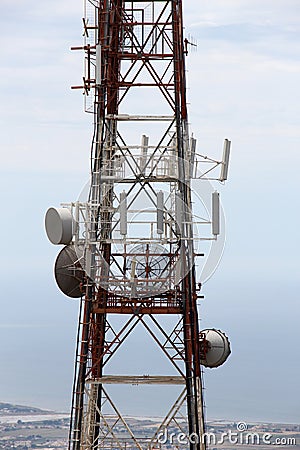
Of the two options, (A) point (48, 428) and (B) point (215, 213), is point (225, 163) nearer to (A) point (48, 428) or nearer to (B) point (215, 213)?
(B) point (215, 213)

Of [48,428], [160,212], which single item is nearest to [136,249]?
[160,212]

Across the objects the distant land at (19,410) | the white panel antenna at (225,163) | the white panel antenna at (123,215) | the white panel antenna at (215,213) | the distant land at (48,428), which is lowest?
the white panel antenna at (123,215)

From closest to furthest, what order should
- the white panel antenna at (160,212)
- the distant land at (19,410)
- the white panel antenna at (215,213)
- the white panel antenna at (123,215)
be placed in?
the white panel antenna at (123,215), the white panel antenna at (160,212), the white panel antenna at (215,213), the distant land at (19,410)

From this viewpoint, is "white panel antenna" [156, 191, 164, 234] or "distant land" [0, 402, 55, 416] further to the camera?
"distant land" [0, 402, 55, 416]

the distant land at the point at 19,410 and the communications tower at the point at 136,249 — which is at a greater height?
the distant land at the point at 19,410

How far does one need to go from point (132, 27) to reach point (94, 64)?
1.38 metres

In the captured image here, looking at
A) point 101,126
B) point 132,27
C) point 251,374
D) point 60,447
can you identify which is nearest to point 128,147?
point 101,126

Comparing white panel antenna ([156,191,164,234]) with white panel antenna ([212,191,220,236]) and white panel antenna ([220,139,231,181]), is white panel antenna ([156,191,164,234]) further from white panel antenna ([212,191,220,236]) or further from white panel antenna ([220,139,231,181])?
white panel antenna ([220,139,231,181])

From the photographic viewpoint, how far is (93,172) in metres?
31.3

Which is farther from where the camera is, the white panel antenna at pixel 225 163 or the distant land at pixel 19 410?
the distant land at pixel 19 410

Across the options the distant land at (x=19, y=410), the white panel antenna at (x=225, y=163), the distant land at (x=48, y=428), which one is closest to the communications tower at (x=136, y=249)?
the white panel antenna at (x=225, y=163)

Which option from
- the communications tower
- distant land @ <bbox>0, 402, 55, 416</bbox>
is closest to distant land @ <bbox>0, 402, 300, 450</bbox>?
distant land @ <bbox>0, 402, 55, 416</bbox>

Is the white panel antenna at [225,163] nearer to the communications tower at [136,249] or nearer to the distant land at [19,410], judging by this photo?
the communications tower at [136,249]

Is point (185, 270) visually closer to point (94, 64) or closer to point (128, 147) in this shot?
point (128, 147)
